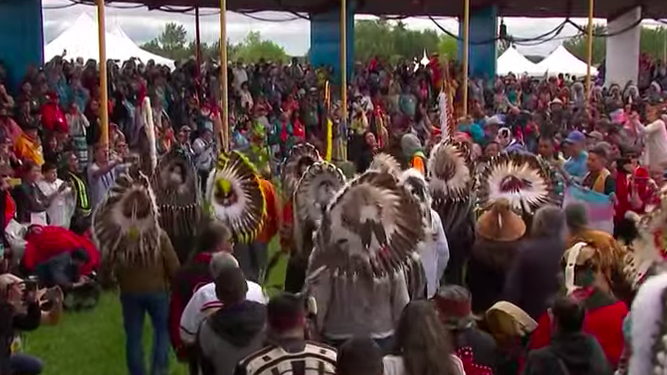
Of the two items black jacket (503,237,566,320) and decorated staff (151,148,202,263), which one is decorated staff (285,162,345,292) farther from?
black jacket (503,237,566,320)

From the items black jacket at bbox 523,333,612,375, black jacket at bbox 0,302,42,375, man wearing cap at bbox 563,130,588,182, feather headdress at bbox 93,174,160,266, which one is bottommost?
black jacket at bbox 0,302,42,375

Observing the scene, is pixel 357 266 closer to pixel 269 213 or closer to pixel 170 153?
pixel 269 213

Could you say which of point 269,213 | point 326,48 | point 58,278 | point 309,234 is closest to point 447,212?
point 269,213

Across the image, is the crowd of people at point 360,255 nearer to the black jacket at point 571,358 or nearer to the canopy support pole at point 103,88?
the black jacket at point 571,358

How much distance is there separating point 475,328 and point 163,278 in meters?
2.57

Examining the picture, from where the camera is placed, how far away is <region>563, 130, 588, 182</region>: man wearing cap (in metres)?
9.19

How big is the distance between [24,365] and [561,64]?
37545mm

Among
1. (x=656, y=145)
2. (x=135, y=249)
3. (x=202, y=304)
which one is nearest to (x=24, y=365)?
(x=135, y=249)

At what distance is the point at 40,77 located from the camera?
1695cm

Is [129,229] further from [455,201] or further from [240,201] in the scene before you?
[455,201]

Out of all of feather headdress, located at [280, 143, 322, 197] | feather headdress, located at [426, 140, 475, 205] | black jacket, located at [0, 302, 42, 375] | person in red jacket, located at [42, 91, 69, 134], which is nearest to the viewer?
black jacket, located at [0, 302, 42, 375]

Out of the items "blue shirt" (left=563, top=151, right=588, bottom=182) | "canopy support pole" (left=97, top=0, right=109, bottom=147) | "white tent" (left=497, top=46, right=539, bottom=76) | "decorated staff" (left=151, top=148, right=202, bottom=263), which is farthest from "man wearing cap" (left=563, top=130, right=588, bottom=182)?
"white tent" (left=497, top=46, right=539, bottom=76)

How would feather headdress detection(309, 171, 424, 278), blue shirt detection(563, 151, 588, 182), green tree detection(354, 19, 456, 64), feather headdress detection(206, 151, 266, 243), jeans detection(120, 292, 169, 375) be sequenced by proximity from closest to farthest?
feather headdress detection(309, 171, 424, 278) → jeans detection(120, 292, 169, 375) → feather headdress detection(206, 151, 266, 243) → blue shirt detection(563, 151, 588, 182) → green tree detection(354, 19, 456, 64)

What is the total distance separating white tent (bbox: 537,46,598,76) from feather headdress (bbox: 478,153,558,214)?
107 ft
